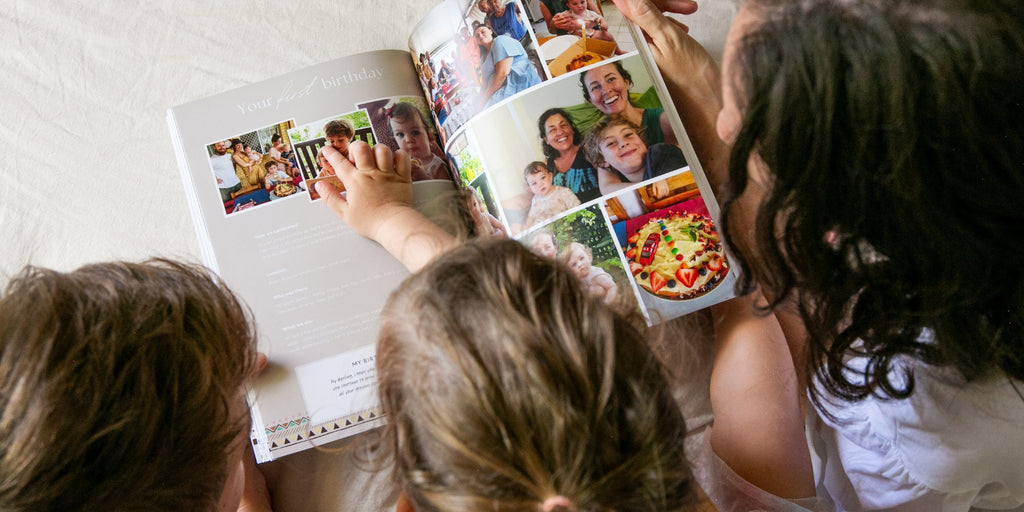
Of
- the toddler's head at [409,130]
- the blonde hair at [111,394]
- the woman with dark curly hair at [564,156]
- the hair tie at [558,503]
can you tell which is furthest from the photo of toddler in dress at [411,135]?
the hair tie at [558,503]

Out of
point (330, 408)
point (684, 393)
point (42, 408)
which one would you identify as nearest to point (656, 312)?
point (684, 393)

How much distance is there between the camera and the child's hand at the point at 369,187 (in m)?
0.53

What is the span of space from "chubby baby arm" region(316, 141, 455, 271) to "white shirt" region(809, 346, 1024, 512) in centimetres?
32

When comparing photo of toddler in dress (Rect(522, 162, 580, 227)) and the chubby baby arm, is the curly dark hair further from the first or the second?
the chubby baby arm

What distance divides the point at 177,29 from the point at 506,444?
52 cm

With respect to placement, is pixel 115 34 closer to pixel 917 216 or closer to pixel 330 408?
pixel 330 408

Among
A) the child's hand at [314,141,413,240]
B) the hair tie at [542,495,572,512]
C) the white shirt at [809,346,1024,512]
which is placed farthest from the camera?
the child's hand at [314,141,413,240]

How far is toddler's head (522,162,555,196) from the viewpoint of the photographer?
19.0 inches

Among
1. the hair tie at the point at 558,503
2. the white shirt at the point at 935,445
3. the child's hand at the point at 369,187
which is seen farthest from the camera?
the child's hand at the point at 369,187

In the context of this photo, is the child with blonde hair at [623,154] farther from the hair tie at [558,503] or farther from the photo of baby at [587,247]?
the hair tie at [558,503]

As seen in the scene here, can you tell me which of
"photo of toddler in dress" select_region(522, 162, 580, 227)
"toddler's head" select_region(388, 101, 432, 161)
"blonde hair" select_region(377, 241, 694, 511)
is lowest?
"blonde hair" select_region(377, 241, 694, 511)

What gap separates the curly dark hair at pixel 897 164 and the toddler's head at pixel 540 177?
12 centimetres

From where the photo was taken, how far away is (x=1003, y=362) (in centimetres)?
41

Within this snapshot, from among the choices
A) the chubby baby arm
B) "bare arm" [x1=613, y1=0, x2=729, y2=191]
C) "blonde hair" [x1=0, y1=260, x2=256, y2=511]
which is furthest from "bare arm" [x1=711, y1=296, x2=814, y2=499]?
"blonde hair" [x1=0, y1=260, x2=256, y2=511]
